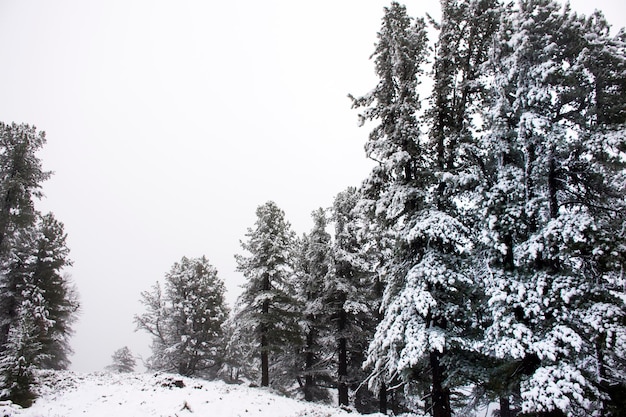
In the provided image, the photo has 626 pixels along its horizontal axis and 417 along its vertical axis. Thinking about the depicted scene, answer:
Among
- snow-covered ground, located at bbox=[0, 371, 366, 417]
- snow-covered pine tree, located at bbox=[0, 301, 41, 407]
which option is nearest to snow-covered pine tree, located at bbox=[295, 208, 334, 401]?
snow-covered ground, located at bbox=[0, 371, 366, 417]

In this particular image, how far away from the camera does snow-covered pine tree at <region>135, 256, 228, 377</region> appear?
2902cm

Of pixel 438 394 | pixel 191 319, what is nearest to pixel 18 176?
pixel 191 319

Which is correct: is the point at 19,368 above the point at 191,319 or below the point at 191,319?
below

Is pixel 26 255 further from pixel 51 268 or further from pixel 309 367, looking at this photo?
pixel 309 367

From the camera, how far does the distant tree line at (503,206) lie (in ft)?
29.9

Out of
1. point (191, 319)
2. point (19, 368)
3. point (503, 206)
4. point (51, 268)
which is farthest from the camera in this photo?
point (191, 319)

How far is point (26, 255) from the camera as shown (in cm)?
2341

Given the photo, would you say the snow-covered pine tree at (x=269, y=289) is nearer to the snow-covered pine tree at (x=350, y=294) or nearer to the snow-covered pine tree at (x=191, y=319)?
the snow-covered pine tree at (x=350, y=294)

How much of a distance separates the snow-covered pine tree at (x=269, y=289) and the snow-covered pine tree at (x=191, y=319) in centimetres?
584

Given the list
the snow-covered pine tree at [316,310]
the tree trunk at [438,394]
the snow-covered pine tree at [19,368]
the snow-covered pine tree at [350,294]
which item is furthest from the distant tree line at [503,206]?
the snow-covered pine tree at [19,368]

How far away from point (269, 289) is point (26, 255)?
17.0 metres

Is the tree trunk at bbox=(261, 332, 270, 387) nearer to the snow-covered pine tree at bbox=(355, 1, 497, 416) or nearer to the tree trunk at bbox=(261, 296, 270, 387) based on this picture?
the tree trunk at bbox=(261, 296, 270, 387)

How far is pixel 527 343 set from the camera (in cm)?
927

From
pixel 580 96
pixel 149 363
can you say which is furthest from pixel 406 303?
pixel 149 363
